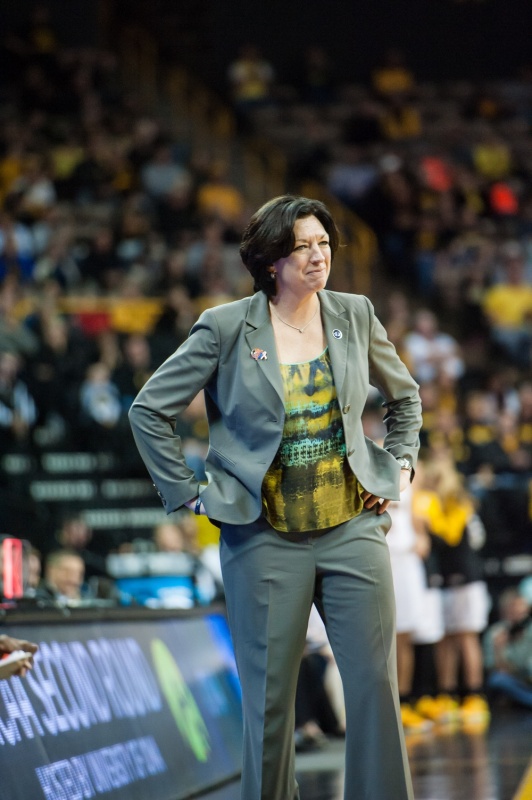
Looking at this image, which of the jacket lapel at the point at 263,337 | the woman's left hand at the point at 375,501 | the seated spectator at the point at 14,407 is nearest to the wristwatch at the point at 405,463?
the woman's left hand at the point at 375,501

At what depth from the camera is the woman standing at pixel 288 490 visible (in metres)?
3.72

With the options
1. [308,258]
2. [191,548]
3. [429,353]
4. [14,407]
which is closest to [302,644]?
[308,258]

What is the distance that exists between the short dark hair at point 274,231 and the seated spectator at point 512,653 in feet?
24.4

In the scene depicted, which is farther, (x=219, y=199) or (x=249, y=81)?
(x=249, y=81)

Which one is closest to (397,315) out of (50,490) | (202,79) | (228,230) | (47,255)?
(228,230)

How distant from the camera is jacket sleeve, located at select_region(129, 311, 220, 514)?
12.6ft

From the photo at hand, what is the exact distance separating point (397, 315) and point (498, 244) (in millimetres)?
2991

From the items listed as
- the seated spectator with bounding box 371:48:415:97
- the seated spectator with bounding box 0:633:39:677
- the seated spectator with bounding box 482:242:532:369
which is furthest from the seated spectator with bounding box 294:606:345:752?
the seated spectator with bounding box 371:48:415:97

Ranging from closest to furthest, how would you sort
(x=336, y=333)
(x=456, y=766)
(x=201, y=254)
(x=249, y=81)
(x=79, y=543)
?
(x=336, y=333)
(x=456, y=766)
(x=79, y=543)
(x=201, y=254)
(x=249, y=81)

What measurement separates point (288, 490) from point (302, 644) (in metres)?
0.44

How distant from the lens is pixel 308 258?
12.6 feet

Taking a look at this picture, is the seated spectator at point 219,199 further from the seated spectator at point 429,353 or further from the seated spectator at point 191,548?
the seated spectator at point 191,548

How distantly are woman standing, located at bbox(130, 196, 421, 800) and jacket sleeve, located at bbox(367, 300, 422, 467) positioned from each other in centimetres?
14

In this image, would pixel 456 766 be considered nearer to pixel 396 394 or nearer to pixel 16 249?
pixel 396 394
